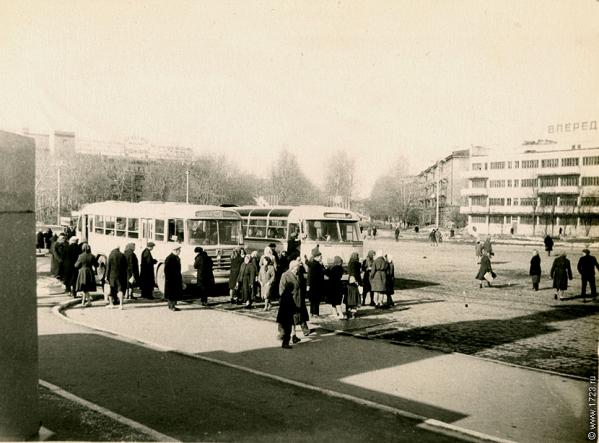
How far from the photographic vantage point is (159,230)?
17953 mm

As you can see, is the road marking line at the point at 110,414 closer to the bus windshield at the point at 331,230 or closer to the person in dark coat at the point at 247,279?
the person in dark coat at the point at 247,279

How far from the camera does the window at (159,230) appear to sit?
17812 mm

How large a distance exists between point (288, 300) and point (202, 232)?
25.5 ft

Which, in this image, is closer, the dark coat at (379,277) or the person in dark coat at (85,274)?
the person in dark coat at (85,274)

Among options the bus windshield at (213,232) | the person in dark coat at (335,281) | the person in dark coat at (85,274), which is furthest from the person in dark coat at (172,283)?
the person in dark coat at (335,281)

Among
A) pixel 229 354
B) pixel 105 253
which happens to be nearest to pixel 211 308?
pixel 229 354

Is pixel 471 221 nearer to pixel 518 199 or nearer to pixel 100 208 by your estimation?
pixel 518 199

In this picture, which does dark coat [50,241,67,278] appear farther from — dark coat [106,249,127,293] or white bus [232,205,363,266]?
white bus [232,205,363,266]

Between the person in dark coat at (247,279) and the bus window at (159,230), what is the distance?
3802 millimetres

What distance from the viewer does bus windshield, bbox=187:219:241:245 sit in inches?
683

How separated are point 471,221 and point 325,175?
127 ft

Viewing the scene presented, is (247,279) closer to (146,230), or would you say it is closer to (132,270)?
(132,270)

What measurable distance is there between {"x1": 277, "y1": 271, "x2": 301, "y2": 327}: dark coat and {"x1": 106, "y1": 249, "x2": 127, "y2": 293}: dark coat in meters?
5.72

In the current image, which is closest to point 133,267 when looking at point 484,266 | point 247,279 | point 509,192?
point 247,279
